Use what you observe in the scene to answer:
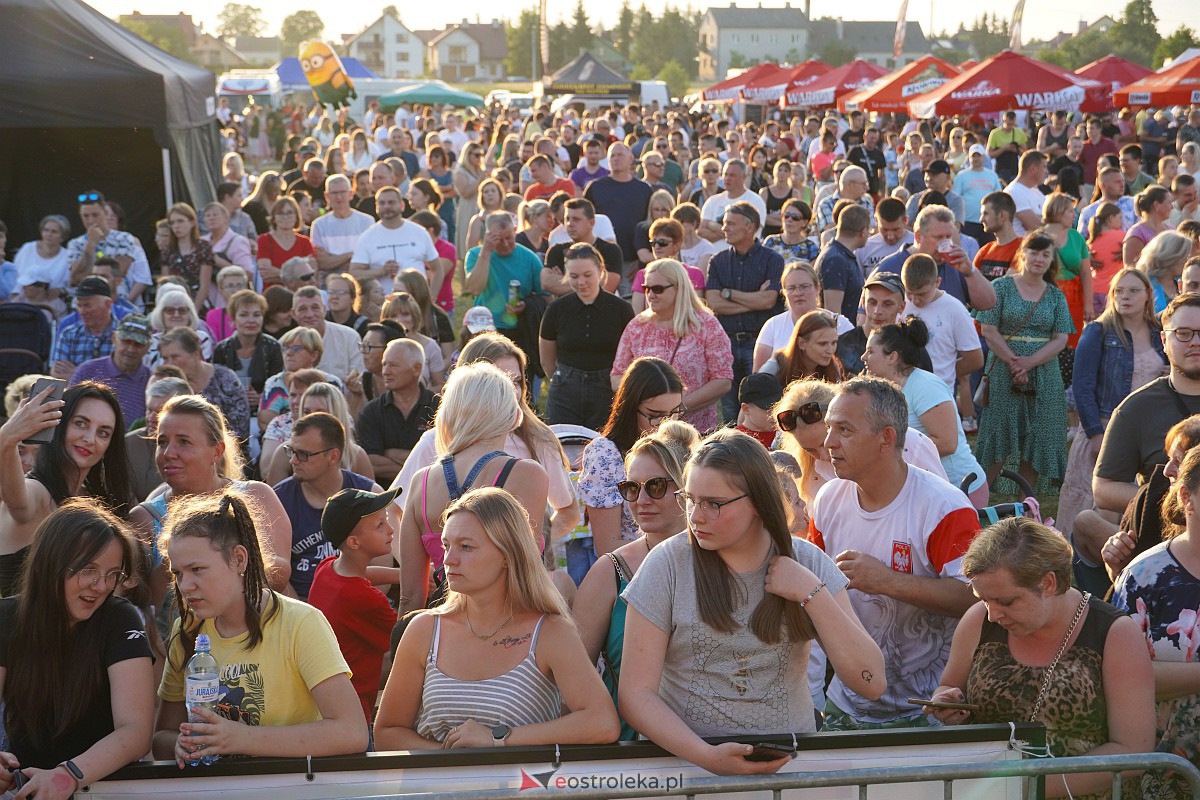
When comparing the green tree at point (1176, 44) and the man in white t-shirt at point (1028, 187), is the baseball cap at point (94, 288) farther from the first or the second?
the green tree at point (1176, 44)

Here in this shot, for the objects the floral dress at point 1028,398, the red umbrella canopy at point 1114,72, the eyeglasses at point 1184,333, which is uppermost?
the red umbrella canopy at point 1114,72

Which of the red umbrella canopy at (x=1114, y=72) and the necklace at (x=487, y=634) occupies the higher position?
the red umbrella canopy at (x=1114, y=72)

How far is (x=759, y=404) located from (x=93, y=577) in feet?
10.9

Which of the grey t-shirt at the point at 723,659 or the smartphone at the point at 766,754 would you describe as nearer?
the smartphone at the point at 766,754

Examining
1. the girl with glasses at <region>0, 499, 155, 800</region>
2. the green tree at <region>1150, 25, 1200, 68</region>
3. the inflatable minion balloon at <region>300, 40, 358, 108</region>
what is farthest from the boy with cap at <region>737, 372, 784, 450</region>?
the green tree at <region>1150, 25, 1200, 68</region>

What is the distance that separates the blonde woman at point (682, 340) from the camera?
7043 millimetres

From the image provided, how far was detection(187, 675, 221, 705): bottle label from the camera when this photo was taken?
316 cm

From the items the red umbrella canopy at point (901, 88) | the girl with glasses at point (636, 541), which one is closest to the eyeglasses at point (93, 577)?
the girl with glasses at point (636, 541)

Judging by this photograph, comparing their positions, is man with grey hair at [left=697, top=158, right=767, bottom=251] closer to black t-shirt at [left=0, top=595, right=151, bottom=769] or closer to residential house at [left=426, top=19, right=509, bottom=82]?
black t-shirt at [left=0, top=595, right=151, bottom=769]

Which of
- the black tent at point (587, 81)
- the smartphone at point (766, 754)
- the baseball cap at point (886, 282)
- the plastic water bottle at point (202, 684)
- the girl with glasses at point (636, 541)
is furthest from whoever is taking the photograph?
the black tent at point (587, 81)

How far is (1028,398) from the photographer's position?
8023 millimetres

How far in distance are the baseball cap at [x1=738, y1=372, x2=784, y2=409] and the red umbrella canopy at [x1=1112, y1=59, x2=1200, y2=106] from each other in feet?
57.5

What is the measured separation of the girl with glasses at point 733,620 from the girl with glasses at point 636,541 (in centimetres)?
39

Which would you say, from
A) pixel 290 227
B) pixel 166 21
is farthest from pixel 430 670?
pixel 166 21
